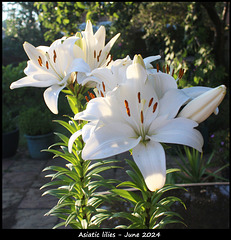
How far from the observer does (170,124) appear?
44 centimetres

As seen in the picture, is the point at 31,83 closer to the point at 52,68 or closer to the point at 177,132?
the point at 52,68

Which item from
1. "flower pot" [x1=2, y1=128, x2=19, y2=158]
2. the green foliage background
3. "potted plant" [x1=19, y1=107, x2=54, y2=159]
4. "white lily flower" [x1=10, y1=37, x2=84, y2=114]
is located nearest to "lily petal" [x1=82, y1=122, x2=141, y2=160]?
"white lily flower" [x1=10, y1=37, x2=84, y2=114]

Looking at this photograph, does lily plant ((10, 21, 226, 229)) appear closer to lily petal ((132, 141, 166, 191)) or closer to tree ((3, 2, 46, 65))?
lily petal ((132, 141, 166, 191))

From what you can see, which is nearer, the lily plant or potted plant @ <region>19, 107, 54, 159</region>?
the lily plant

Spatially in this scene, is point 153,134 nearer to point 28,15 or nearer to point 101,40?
point 101,40

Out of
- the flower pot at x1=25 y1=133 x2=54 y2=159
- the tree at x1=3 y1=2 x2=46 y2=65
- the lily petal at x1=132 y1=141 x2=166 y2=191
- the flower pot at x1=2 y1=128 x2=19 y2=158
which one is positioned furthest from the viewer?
the tree at x1=3 y1=2 x2=46 y2=65

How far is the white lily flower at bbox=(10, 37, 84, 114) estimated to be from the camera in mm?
558

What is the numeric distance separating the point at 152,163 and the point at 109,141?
75mm

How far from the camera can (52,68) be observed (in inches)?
23.9

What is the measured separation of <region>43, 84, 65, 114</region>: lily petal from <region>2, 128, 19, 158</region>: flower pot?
8.92 feet

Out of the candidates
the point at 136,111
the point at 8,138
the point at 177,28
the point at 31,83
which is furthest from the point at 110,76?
the point at 177,28

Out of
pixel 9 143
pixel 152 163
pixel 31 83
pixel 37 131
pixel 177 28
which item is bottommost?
pixel 9 143

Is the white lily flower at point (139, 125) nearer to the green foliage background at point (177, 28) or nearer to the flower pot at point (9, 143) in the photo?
the green foliage background at point (177, 28)

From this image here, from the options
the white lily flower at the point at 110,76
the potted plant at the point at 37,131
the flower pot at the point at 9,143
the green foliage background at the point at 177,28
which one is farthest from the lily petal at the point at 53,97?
the flower pot at the point at 9,143
